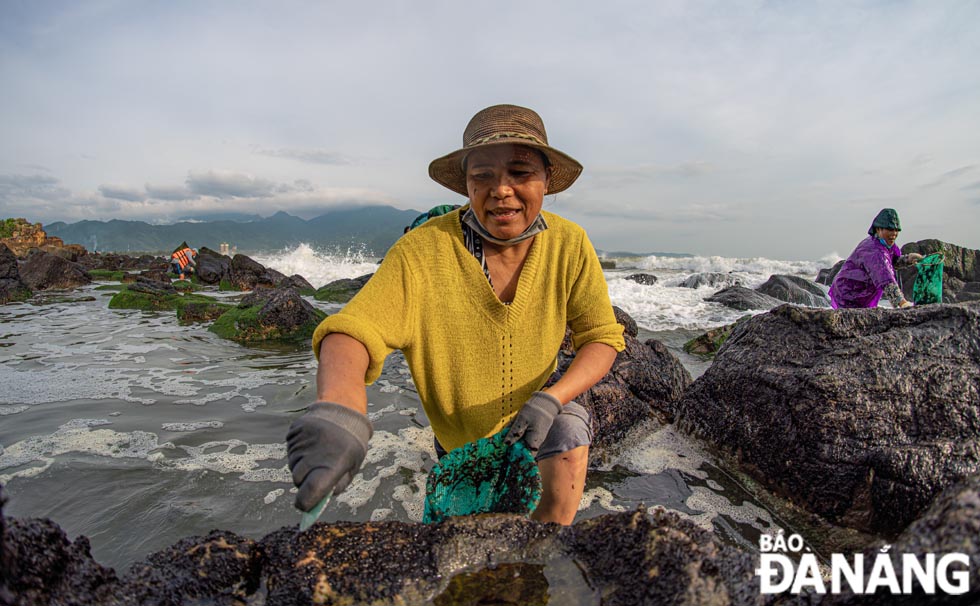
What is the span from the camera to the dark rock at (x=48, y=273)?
1738cm

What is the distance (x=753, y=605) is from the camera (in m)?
1.29

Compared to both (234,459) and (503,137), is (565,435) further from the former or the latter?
(234,459)

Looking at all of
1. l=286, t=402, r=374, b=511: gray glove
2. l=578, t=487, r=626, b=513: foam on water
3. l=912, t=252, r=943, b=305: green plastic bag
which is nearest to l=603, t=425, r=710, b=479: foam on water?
l=578, t=487, r=626, b=513: foam on water

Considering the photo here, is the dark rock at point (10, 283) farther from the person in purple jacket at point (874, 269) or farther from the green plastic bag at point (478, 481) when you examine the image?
the person in purple jacket at point (874, 269)

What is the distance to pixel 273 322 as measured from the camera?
8992 millimetres

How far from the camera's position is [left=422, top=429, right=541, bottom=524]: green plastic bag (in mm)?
2238

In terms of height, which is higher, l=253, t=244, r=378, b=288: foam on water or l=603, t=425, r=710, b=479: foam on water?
l=253, t=244, r=378, b=288: foam on water

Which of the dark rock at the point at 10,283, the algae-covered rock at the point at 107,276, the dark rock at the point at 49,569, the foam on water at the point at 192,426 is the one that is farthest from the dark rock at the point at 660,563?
the algae-covered rock at the point at 107,276

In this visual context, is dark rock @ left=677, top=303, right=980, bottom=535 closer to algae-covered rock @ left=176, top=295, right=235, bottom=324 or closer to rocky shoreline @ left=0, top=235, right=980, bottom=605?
rocky shoreline @ left=0, top=235, right=980, bottom=605


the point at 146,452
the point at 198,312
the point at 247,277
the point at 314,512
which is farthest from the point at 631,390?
the point at 247,277

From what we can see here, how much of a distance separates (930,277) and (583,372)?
23.8ft

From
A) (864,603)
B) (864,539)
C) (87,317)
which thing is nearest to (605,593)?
(864,603)

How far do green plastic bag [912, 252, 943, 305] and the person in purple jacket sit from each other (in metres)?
0.25

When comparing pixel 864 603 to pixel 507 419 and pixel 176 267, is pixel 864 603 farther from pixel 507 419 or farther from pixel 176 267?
pixel 176 267
